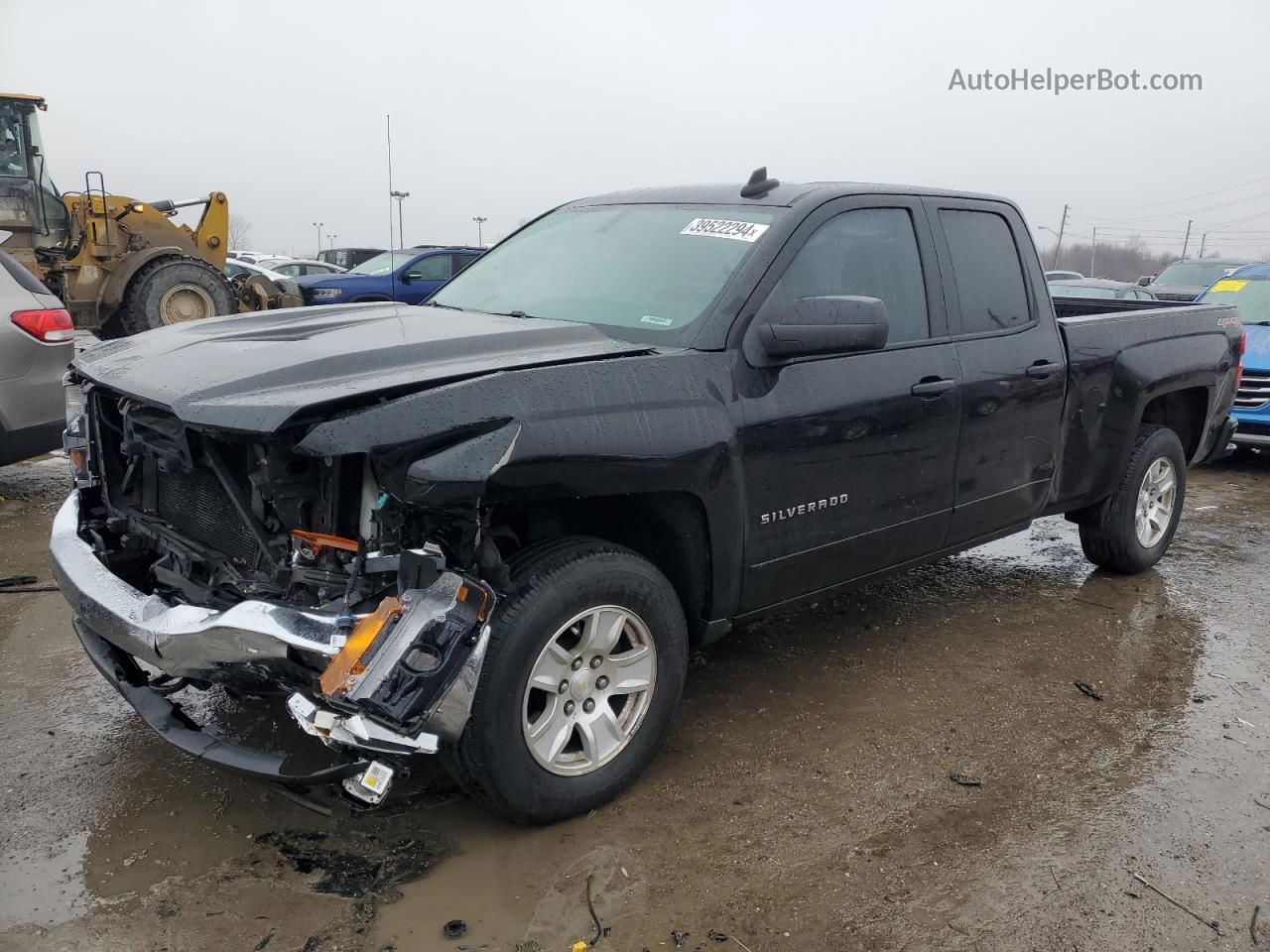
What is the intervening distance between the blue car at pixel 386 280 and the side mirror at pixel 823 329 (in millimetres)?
10880

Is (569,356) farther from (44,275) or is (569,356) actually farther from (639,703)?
(44,275)

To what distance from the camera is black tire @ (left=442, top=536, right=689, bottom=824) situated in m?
2.59

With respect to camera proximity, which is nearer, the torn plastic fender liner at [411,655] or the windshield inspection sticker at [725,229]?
the torn plastic fender liner at [411,655]

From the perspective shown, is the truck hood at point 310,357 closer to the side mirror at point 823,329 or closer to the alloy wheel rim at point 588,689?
the side mirror at point 823,329

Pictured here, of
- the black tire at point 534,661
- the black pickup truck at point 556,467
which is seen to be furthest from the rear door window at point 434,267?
the black tire at point 534,661

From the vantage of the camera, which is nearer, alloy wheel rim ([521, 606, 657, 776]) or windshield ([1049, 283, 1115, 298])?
alloy wheel rim ([521, 606, 657, 776])

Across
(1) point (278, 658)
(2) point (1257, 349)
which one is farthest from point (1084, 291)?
(1) point (278, 658)

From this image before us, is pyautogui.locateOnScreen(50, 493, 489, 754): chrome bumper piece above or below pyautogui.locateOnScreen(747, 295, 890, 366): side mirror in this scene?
below

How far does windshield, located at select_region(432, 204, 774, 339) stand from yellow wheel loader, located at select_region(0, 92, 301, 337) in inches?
375

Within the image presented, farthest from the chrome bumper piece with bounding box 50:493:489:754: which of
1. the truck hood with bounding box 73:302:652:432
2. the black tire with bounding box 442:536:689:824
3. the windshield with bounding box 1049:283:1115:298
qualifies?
the windshield with bounding box 1049:283:1115:298

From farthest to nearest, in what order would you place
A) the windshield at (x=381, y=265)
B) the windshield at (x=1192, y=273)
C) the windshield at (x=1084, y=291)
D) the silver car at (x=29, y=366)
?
the windshield at (x=381, y=265)
the windshield at (x=1192, y=273)
the windshield at (x=1084, y=291)
the silver car at (x=29, y=366)

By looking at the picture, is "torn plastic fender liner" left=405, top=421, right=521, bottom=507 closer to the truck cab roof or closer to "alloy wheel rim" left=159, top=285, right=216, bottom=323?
the truck cab roof

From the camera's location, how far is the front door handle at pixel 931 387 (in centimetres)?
364

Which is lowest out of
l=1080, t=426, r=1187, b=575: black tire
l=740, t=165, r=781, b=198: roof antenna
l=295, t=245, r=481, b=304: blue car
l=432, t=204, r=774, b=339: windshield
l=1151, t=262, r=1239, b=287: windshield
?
l=1080, t=426, r=1187, b=575: black tire
